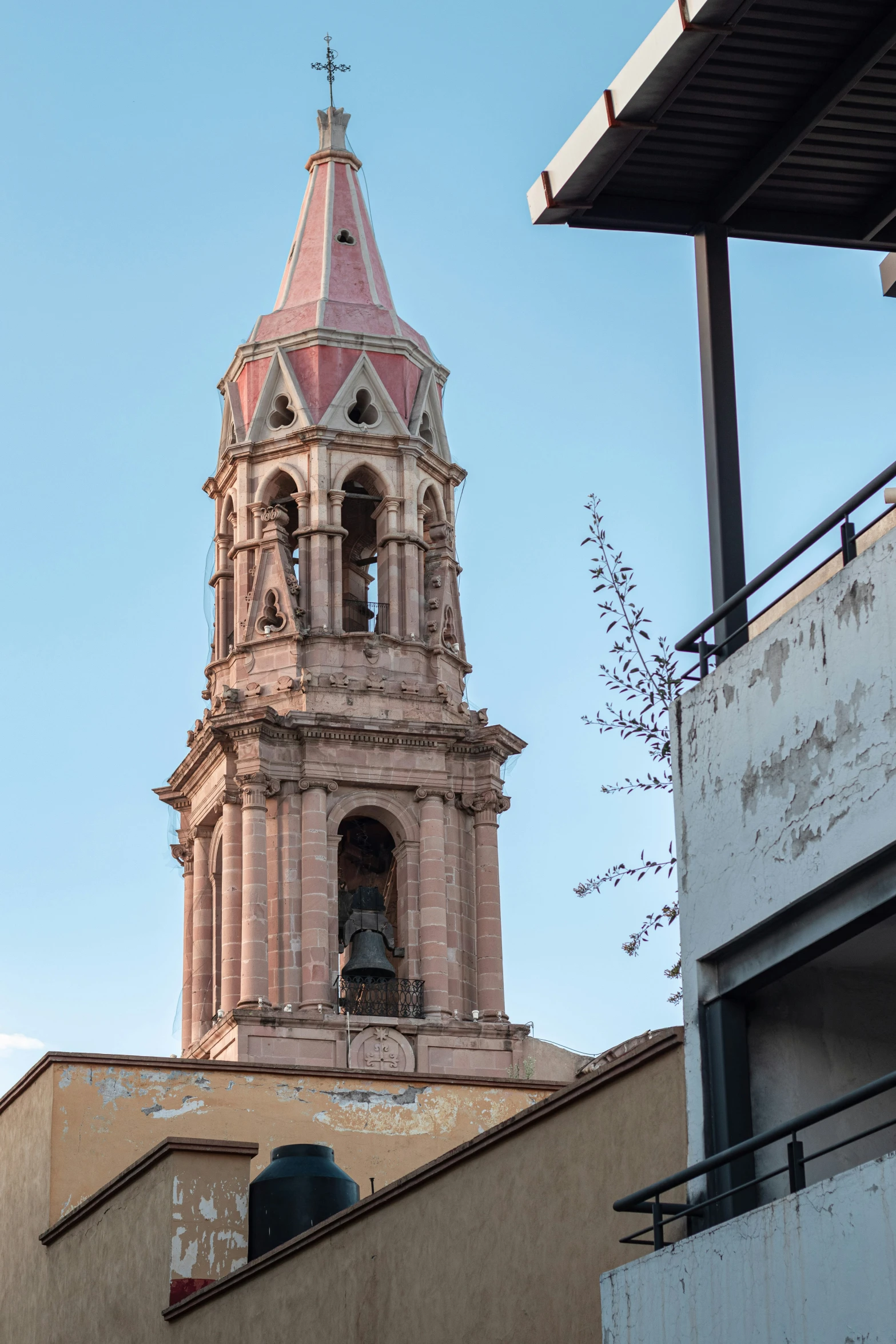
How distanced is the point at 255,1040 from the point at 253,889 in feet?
10.9

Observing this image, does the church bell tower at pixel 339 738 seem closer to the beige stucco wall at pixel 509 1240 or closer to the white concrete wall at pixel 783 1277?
the beige stucco wall at pixel 509 1240

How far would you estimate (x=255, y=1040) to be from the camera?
47.6 m

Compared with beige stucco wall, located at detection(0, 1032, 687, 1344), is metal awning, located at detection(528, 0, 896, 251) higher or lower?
higher

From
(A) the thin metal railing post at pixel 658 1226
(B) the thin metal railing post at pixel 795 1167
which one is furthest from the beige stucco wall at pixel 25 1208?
(B) the thin metal railing post at pixel 795 1167

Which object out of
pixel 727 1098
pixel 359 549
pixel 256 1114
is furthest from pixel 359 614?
pixel 727 1098

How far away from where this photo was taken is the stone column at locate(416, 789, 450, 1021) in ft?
162

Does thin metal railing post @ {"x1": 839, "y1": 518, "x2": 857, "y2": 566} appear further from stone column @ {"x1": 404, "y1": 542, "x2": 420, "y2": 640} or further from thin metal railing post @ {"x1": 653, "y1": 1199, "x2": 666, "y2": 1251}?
stone column @ {"x1": 404, "y1": 542, "x2": 420, "y2": 640}

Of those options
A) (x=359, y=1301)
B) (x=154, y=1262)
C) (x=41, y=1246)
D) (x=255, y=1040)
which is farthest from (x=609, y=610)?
(x=255, y=1040)

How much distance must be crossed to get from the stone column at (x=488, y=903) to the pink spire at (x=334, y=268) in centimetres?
1146

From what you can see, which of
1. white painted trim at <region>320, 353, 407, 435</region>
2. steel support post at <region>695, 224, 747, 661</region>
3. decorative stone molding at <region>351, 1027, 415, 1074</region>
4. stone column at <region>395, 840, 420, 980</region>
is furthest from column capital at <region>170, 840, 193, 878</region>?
steel support post at <region>695, 224, 747, 661</region>

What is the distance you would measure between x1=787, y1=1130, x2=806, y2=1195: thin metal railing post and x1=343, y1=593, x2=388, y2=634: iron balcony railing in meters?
40.7

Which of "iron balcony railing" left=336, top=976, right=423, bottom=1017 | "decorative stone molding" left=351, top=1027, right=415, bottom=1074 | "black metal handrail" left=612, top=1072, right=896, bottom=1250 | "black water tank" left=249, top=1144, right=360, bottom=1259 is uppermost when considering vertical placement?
"iron balcony railing" left=336, top=976, right=423, bottom=1017

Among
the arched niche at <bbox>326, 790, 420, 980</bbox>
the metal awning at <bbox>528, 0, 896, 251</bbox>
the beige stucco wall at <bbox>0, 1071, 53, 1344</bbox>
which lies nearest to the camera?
the metal awning at <bbox>528, 0, 896, 251</bbox>

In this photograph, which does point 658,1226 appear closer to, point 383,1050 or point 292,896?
point 383,1050
